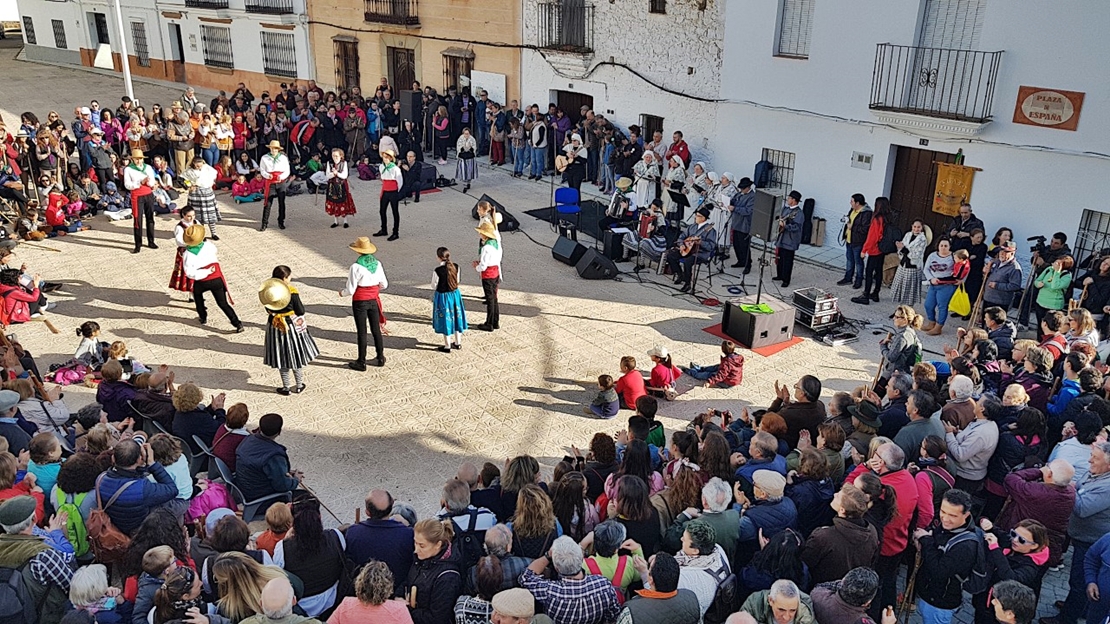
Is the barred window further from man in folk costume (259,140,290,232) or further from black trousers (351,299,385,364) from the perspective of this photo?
black trousers (351,299,385,364)

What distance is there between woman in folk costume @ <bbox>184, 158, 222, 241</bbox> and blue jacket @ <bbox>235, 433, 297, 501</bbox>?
26.3 ft

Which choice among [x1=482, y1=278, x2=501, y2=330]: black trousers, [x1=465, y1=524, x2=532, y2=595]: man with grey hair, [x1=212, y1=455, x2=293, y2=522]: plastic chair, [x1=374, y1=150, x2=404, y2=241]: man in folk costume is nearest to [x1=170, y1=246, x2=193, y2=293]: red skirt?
[x1=374, y1=150, x2=404, y2=241]: man in folk costume

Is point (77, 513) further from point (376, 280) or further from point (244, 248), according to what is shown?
point (244, 248)

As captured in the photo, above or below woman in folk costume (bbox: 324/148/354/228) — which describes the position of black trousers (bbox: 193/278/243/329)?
below

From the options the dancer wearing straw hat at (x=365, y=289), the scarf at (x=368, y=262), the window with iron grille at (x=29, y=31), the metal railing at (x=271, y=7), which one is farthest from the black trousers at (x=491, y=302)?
the window with iron grille at (x=29, y=31)

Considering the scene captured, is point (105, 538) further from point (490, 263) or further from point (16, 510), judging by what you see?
point (490, 263)

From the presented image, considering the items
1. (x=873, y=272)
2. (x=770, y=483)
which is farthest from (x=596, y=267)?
(x=770, y=483)

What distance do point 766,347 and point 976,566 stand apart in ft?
18.6

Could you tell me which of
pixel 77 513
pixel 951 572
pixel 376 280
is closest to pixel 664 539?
pixel 951 572

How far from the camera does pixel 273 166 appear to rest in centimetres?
1403

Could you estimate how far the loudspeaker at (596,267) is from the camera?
12.8m

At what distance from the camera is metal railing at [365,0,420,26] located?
877 inches

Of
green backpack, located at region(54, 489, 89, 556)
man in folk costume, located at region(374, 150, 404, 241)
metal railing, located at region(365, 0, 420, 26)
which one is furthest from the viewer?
metal railing, located at region(365, 0, 420, 26)

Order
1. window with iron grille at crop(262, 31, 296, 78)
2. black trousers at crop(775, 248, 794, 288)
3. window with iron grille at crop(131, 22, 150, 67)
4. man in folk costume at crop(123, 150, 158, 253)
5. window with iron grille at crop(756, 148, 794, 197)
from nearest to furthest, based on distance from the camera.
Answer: black trousers at crop(775, 248, 794, 288)
man in folk costume at crop(123, 150, 158, 253)
window with iron grille at crop(756, 148, 794, 197)
window with iron grille at crop(262, 31, 296, 78)
window with iron grille at crop(131, 22, 150, 67)
